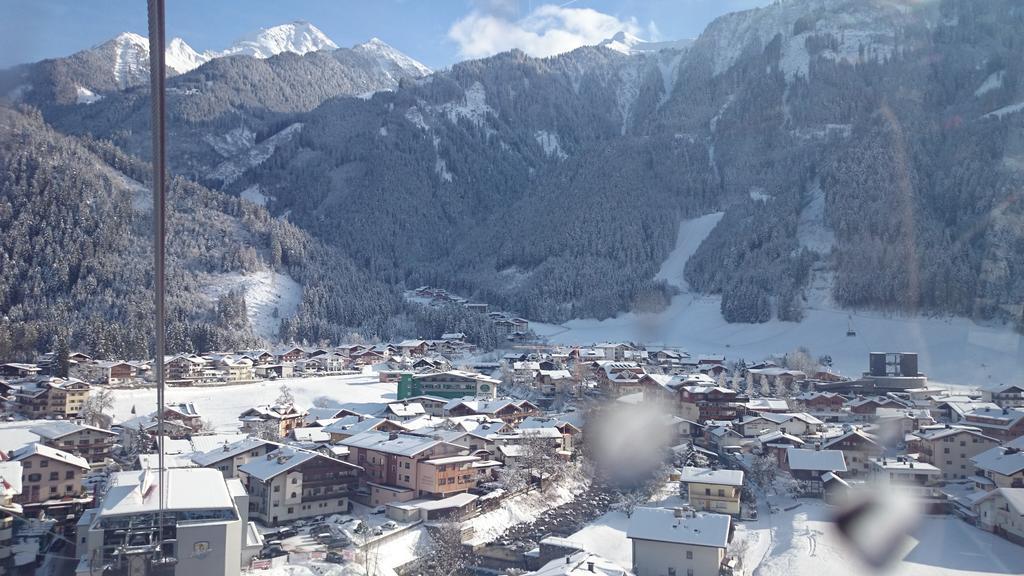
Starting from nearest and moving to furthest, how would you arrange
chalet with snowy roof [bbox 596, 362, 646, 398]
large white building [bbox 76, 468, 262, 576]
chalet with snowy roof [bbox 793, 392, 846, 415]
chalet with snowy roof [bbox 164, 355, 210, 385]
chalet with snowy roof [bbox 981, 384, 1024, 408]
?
large white building [bbox 76, 468, 262, 576]
chalet with snowy roof [bbox 981, 384, 1024, 408]
chalet with snowy roof [bbox 793, 392, 846, 415]
chalet with snowy roof [bbox 596, 362, 646, 398]
chalet with snowy roof [bbox 164, 355, 210, 385]

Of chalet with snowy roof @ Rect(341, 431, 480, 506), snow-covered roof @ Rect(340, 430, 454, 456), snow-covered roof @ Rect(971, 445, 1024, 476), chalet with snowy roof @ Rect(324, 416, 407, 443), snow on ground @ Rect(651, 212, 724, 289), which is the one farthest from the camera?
snow on ground @ Rect(651, 212, 724, 289)

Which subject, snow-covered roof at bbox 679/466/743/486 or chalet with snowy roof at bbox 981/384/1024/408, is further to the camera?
chalet with snowy roof at bbox 981/384/1024/408

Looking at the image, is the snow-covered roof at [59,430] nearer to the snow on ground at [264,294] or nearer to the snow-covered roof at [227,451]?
the snow-covered roof at [227,451]

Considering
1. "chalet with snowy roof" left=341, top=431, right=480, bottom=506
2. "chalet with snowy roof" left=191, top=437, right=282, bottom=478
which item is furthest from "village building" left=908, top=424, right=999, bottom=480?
"chalet with snowy roof" left=191, top=437, right=282, bottom=478

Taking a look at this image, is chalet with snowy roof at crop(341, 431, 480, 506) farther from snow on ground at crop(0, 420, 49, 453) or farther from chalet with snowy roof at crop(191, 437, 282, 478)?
snow on ground at crop(0, 420, 49, 453)

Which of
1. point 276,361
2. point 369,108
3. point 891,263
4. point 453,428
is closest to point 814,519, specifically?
point 453,428

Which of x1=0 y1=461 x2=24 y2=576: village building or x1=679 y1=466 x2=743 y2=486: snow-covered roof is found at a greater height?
x1=0 y1=461 x2=24 y2=576: village building
